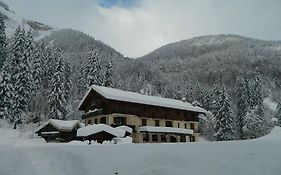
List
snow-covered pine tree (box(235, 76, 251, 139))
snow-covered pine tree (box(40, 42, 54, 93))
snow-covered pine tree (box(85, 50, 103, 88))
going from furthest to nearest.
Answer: snow-covered pine tree (box(235, 76, 251, 139)) < snow-covered pine tree (box(40, 42, 54, 93)) < snow-covered pine tree (box(85, 50, 103, 88))

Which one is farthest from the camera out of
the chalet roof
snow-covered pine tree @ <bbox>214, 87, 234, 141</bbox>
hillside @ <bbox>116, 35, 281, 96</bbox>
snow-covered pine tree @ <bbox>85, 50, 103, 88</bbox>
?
hillside @ <bbox>116, 35, 281, 96</bbox>

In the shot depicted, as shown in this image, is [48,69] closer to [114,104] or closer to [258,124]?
[114,104]

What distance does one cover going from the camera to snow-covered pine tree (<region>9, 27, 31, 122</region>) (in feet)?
188

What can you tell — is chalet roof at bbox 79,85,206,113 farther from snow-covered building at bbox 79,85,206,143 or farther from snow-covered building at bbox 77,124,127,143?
snow-covered building at bbox 77,124,127,143

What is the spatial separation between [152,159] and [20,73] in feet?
170

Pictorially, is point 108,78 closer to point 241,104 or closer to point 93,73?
point 93,73

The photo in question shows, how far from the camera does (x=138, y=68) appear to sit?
155500 millimetres

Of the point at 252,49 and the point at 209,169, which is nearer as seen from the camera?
the point at 209,169

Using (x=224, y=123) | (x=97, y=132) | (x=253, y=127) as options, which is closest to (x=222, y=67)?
(x=253, y=127)

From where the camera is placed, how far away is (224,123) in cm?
6712

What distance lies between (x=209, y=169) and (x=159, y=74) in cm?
14368

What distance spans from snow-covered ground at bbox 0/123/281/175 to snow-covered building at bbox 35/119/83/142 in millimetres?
33576

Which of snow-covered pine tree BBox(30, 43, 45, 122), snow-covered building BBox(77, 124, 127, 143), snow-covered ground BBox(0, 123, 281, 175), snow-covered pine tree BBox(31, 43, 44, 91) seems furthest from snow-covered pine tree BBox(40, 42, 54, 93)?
snow-covered ground BBox(0, 123, 281, 175)

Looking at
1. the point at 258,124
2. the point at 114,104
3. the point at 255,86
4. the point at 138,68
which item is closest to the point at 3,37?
the point at 114,104
